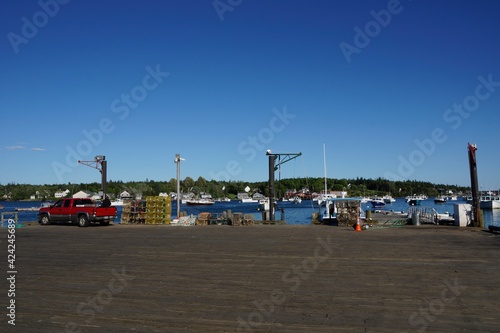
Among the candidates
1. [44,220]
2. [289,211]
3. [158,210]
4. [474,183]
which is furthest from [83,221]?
[289,211]

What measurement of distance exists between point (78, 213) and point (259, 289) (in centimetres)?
2186

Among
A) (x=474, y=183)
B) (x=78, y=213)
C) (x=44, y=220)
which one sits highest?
(x=474, y=183)

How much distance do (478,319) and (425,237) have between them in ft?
39.7

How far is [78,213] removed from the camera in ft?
87.6

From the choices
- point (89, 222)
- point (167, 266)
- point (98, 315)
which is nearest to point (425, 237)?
point (167, 266)

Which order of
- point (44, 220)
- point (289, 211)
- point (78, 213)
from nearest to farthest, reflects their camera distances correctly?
point (78, 213), point (44, 220), point (289, 211)

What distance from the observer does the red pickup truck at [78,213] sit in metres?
26.5

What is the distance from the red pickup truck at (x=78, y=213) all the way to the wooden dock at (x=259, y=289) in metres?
12.6

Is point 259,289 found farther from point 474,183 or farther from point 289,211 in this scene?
point 289,211

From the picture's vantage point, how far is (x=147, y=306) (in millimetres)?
6855

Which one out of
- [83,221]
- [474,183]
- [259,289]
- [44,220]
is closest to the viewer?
[259,289]

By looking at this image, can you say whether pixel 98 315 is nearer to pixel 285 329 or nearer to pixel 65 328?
pixel 65 328

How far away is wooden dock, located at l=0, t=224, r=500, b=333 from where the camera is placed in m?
5.99

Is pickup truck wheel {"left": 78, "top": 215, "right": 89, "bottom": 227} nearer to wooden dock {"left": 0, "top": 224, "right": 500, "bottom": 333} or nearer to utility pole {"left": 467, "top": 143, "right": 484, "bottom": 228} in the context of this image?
wooden dock {"left": 0, "top": 224, "right": 500, "bottom": 333}
